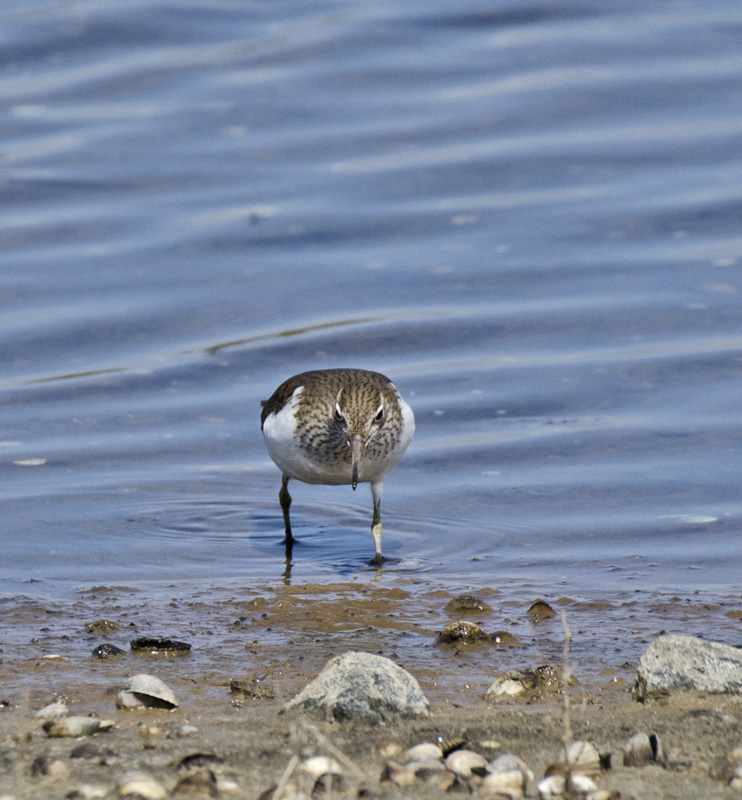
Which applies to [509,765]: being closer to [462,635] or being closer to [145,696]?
[145,696]

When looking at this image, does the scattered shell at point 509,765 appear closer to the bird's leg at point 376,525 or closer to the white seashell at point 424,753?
the white seashell at point 424,753

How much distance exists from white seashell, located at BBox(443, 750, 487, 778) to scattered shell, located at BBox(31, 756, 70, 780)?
47.4 inches

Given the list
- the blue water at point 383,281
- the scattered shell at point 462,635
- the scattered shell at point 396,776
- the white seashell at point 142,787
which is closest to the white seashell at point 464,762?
the scattered shell at point 396,776

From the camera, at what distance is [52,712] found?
15.5ft

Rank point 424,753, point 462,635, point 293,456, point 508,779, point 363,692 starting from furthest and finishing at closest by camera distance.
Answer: point 293,456
point 462,635
point 363,692
point 424,753
point 508,779

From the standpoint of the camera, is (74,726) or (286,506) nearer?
(74,726)

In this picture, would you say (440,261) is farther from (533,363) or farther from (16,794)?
(16,794)

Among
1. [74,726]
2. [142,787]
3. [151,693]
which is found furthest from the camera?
[151,693]

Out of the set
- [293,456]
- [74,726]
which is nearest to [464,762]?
[74,726]

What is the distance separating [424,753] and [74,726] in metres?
1.23

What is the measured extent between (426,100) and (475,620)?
1237cm

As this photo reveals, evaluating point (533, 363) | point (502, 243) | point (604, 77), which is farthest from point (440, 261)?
point (604, 77)

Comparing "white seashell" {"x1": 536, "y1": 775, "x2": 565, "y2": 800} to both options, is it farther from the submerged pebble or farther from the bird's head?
the bird's head

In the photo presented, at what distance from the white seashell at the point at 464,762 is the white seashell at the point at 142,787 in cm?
91
